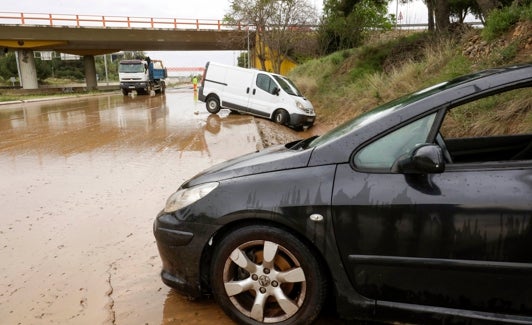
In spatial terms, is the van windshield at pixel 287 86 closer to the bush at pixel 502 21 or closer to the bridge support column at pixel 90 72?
the bush at pixel 502 21

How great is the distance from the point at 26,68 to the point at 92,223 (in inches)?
1697

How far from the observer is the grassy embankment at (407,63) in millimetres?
9438

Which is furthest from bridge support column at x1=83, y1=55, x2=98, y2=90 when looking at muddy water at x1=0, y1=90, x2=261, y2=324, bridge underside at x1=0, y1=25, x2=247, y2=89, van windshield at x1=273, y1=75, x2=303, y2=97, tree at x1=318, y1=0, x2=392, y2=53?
muddy water at x1=0, y1=90, x2=261, y2=324

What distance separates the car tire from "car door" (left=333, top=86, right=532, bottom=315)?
271 mm

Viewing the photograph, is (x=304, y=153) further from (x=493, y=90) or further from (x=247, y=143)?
(x=247, y=143)

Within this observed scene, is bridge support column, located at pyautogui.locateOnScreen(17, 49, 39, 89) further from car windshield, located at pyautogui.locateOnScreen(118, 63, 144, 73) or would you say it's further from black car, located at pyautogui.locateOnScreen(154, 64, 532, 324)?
black car, located at pyautogui.locateOnScreen(154, 64, 532, 324)

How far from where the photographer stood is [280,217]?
251cm

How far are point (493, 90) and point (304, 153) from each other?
113cm

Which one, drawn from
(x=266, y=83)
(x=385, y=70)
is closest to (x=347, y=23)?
(x=385, y=70)

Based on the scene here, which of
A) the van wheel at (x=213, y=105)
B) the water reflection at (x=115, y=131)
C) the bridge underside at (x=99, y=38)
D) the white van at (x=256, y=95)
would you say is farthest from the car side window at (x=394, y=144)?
the bridge underside at (x=99, y=38)

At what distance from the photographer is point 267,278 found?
8.57 ft

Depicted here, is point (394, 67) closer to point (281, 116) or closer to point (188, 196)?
point (281, 116)

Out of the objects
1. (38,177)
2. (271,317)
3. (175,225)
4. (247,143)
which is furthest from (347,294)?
(247,143)

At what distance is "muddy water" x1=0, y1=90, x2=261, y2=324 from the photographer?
307 cm
